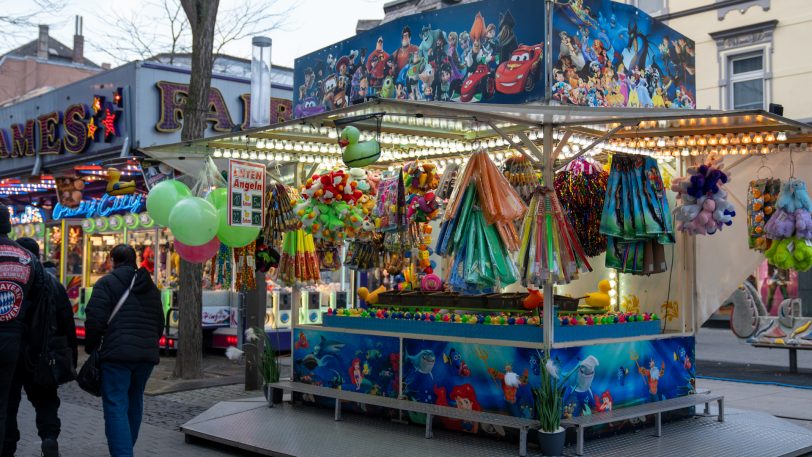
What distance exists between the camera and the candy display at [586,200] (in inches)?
348

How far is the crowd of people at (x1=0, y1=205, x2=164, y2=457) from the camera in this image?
260 inches

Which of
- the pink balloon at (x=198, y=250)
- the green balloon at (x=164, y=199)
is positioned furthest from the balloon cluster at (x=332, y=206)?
the green balloon at (x=164, y=199)

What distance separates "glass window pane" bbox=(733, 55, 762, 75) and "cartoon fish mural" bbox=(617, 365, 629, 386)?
53.3 ft

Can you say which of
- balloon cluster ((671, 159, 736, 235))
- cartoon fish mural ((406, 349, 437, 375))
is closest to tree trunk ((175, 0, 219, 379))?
cartoon fish mural ((406, 349, 437, 375))

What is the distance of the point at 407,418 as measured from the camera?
845cm

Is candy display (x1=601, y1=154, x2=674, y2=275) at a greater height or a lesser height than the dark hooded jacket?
greater

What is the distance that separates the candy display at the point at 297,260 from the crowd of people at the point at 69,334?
9.25 ft

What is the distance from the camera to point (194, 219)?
827 centimetres

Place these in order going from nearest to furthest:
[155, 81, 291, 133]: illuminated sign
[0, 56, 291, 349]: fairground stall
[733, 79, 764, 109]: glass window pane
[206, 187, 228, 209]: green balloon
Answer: [206, 187, 228, 209]: green balloon
[0, 56, 291, 349]: fairground stall
[155, 81, 291, 133]: illuminated sign
[733, 79, 764, 109]: glass window pane

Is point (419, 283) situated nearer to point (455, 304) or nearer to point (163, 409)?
point (455, 304)

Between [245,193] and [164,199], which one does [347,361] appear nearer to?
[245,193]

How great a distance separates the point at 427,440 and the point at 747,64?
1786cm

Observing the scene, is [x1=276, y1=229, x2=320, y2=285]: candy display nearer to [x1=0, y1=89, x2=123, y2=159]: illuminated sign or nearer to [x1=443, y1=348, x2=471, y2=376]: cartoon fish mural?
[x1=443, y1=348, x2=471, y2=376]: cartoon fish mural

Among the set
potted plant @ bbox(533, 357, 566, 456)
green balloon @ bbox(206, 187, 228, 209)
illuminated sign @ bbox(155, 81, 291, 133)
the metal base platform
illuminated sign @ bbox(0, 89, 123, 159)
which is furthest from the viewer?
illuminated sign @ bbox(0, 89, 123, 159)
